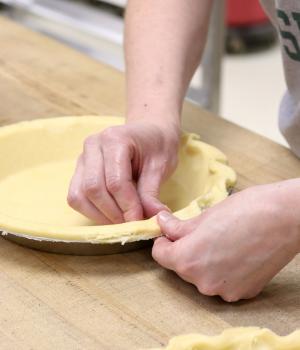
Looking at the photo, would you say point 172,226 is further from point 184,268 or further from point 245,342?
point 245,342

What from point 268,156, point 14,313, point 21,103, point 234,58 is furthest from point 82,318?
point 234,58

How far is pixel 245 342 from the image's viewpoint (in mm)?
580

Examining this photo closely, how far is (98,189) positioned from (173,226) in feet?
0.34

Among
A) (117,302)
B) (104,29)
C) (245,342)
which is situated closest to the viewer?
(245,342)

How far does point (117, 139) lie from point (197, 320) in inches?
9.6

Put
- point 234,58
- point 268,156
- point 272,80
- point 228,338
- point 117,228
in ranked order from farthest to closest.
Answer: point 234,58
point 272,80
point 268,156
point 117,228
point 228,338

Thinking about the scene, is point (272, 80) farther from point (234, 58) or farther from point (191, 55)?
point (191, 55)

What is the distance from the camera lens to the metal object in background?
1.42 metres

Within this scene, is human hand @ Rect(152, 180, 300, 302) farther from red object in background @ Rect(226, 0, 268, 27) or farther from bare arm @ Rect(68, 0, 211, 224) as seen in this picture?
red object in background @ Rect(226, 0, 268, 27)

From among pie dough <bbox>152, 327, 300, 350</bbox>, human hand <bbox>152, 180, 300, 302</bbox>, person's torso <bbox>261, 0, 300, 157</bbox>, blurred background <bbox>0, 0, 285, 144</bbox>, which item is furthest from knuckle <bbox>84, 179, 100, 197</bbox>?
blurred background <bbox>0, 0, 285, 144</bbox>

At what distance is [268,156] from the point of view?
3.14 feet

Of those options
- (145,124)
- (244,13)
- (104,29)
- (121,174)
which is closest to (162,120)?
(145,124)

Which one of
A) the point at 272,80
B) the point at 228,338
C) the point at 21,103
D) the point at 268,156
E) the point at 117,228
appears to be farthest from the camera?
the point at 272,80

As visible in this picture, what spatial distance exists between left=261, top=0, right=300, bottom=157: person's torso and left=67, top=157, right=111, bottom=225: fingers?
33 cm
